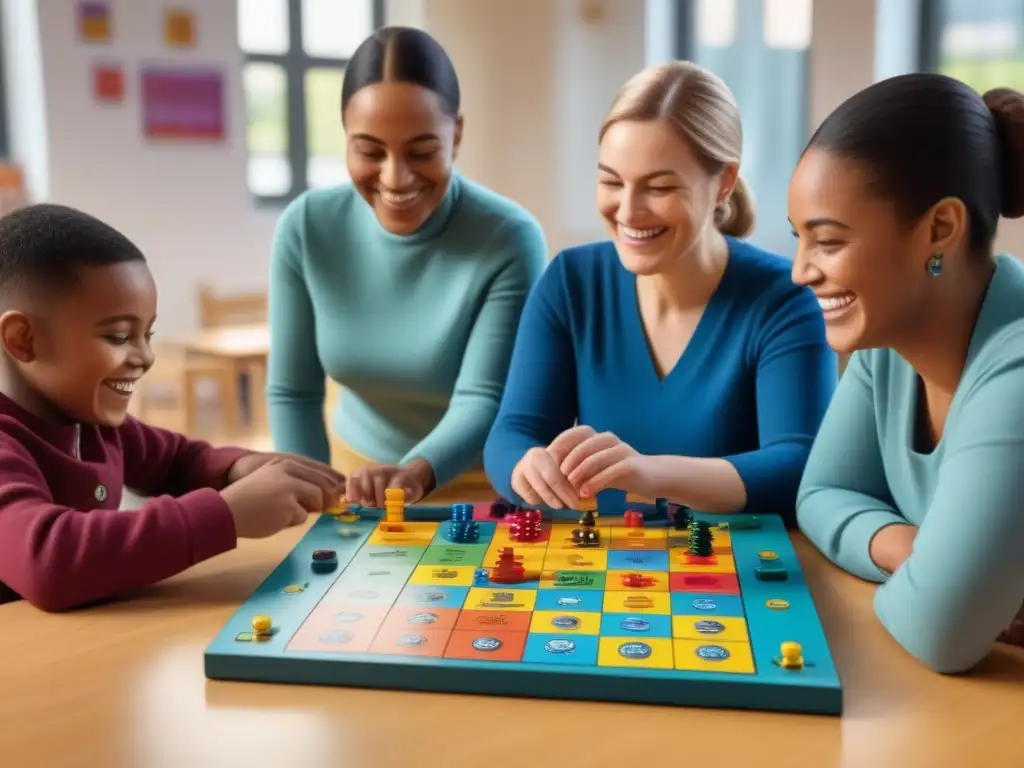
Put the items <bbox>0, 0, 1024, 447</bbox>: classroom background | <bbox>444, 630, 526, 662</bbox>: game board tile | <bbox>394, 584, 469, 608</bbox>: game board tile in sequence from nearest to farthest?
<bbox>444, 630, 526, 662</bbox>: game board tile
<bbox>394, 584, 469, 608</bbox>: game board tile
<bbox>0, 0, 1024, 447</bbox>: classroom background

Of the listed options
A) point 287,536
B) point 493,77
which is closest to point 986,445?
point 287,536

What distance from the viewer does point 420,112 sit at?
1.52 metres

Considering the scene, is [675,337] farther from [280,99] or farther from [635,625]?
[280,99]

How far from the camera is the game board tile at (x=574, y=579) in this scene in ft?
3.25

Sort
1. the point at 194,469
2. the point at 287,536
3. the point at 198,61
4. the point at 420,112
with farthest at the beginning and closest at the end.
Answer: the point at 198,61 < the point at 420,112 < the point at 194,469 < the point at 287,536

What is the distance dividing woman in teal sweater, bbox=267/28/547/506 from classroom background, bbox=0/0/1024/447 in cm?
256

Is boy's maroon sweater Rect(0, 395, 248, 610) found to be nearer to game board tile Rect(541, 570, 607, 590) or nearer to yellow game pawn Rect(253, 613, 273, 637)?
yellow game pawn Rect(253, 613, 273, 637)

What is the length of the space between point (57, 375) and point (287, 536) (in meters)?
→ 0.31

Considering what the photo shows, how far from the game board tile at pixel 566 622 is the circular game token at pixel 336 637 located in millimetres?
151

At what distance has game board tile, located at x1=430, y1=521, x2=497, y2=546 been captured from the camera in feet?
3.71

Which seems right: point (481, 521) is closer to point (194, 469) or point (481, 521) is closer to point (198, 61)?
point (194, 469)

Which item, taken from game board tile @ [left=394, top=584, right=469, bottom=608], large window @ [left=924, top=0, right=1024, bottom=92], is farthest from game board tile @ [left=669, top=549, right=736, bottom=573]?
large window @ [left=924, top=0, right=1024, bottom=92]

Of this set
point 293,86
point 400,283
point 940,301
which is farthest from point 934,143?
point 293,86

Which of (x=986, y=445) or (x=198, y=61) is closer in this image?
(x=986, y=445)
